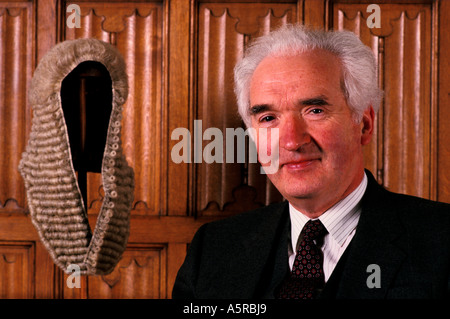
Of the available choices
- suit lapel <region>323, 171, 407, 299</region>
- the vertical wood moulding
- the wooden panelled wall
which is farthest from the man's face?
the vertical wood moulding

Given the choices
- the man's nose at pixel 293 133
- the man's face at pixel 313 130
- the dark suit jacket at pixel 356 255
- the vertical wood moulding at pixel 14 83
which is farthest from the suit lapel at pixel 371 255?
the vertical wood moulding at pixel 14 83

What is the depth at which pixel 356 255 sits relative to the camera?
1.36m

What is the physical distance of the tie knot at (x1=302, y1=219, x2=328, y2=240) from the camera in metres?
1.45

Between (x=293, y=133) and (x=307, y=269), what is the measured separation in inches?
16.6

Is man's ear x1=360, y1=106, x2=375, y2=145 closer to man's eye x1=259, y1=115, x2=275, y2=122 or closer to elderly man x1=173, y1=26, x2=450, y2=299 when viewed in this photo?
elderly man x1=173, y1=26, x2=450, y2=299

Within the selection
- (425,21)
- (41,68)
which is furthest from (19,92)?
(425,21)

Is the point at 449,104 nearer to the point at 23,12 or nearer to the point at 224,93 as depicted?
the point at 224,93

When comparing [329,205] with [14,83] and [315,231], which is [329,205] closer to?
[315,231]

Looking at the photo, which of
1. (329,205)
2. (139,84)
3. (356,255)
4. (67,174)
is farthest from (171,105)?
(356,255)

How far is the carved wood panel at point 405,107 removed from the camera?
2.12m

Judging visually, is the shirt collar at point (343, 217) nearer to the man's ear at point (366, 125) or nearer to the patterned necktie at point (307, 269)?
the patterned necktie at point (307, 269)

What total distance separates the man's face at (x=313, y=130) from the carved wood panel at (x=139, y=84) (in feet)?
2.75

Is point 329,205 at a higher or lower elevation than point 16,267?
higher

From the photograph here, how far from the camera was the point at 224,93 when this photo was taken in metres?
2.16
